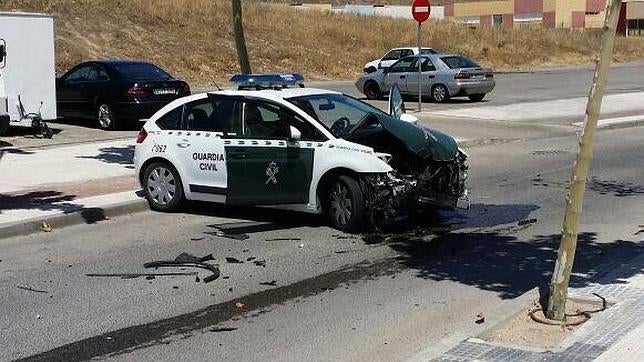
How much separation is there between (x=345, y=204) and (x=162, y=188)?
103 inches

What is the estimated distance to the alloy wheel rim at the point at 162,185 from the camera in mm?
10672

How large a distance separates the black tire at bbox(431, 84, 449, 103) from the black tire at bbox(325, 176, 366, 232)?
1904 centimetres

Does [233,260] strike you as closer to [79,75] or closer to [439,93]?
[79,75]

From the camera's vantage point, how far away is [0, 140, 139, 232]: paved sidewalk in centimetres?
1078

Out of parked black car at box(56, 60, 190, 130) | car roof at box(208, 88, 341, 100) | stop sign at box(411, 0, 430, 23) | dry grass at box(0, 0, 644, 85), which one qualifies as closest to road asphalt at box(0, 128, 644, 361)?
car roof at box(208, 88, 341, 100)

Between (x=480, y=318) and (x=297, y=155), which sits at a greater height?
(x=297, y=155)

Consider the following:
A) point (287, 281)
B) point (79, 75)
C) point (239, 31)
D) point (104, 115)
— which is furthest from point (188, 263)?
point (79, 75)

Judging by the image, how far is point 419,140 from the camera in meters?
9.09

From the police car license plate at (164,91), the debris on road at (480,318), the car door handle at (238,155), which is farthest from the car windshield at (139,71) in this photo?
the debris on road at (480,318)

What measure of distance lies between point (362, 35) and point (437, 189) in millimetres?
45685

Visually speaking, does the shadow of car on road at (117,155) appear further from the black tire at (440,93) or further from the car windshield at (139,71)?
the black tire at (440,93)

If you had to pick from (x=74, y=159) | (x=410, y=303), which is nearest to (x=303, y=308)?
(x=410, y=303)

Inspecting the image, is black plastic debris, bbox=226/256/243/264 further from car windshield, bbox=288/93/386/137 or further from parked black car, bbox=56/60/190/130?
parked black car, bbox=56/60/190/130

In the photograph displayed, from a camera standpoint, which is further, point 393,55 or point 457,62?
point 393,55
